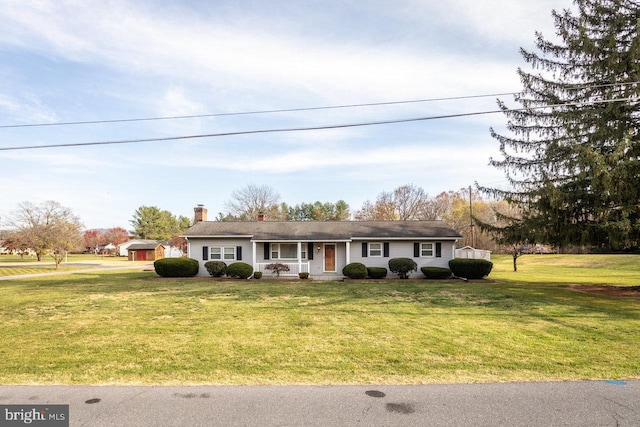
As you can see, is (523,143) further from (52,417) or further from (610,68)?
(52,417)

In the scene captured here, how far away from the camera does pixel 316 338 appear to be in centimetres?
816

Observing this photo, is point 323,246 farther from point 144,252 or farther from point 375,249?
point 144,252

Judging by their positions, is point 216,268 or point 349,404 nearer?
point 349,404

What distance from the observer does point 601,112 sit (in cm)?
1486

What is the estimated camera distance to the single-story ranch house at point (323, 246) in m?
23.4

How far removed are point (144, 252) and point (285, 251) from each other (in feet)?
141

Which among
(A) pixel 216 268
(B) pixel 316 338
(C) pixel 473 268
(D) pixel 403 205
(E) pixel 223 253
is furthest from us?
(D) pixel 403 205

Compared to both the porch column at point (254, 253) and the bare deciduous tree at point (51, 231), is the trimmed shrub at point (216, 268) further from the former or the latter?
the bare deciduous tree at point (51, 231)

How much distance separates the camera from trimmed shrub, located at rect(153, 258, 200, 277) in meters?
22.8

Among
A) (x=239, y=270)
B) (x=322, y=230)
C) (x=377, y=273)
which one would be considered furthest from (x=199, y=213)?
(x=377, y=273)

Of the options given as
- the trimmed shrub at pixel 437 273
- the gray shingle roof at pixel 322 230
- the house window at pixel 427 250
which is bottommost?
the trimmed shrub at pixel 437 273

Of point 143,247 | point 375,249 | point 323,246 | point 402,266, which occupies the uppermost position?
point 323,246

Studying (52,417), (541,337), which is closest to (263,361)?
(52,417)

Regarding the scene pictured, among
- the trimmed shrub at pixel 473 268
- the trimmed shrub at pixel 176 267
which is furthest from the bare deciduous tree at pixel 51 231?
the trimmed shrub at pixel 473 268
